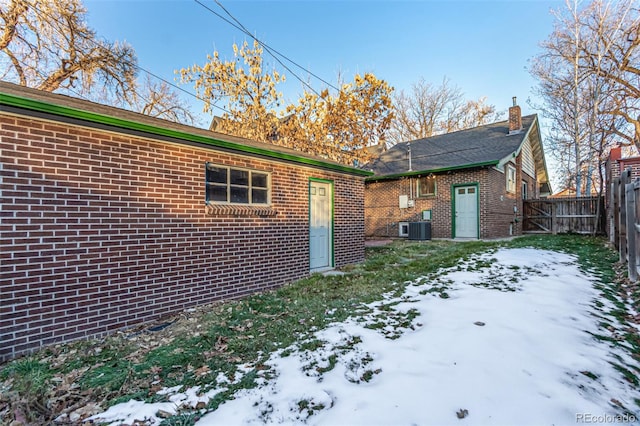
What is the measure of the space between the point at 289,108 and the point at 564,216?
14908mm

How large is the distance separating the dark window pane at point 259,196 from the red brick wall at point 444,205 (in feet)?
31.7

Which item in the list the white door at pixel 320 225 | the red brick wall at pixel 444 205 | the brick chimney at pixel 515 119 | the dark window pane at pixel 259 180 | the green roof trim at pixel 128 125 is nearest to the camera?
the green roof trim at pixel 128 125

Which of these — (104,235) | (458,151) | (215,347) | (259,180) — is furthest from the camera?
(458,151)

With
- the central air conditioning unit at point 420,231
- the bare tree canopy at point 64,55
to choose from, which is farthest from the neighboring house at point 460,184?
the bare tree canopy at point 64,55

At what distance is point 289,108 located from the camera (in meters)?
16.1

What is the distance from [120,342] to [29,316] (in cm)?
97

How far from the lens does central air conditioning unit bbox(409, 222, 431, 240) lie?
41.0 feet

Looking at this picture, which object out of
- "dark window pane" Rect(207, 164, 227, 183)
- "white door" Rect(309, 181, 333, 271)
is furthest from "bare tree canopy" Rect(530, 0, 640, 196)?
"dark window pane" Rect(207, 164, 227, 183)

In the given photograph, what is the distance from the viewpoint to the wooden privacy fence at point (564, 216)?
41.1ft

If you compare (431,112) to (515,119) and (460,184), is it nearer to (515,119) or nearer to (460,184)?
(515,119)

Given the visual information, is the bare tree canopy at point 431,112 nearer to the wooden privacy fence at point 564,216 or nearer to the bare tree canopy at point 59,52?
the wooden privacy fence at point 564,216

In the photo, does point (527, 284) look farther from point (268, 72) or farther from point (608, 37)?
point (608, 37)

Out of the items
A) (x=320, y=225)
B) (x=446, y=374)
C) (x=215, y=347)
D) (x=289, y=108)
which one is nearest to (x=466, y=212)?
(x=320, y=225)

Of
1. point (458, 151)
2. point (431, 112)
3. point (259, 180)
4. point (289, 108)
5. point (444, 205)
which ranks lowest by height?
point (444, 205)
